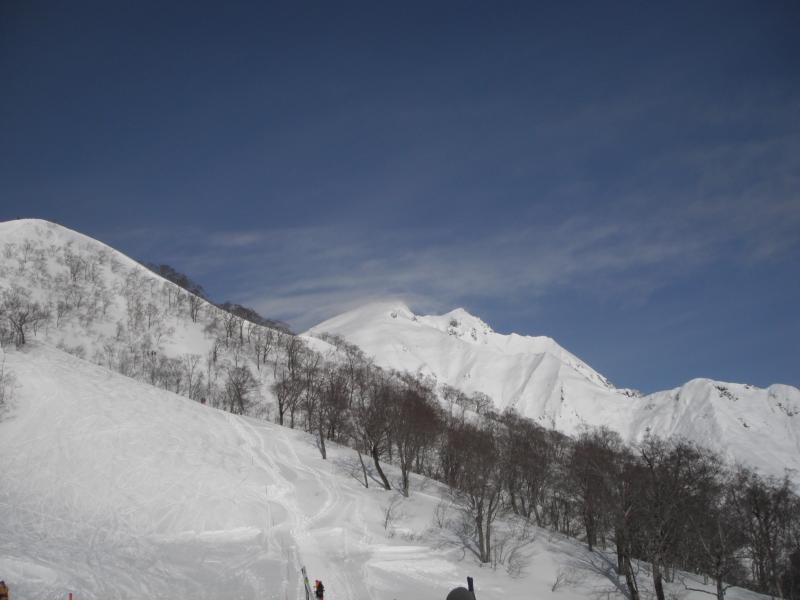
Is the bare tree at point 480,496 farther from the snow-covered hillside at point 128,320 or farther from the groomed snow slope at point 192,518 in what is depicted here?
the snow-covered hillside at point 128,320

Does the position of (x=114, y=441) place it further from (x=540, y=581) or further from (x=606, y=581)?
(x=606, y=581)

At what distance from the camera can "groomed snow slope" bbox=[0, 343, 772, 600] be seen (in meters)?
22.0

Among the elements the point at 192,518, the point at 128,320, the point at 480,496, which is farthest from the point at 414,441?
the point at 128,320

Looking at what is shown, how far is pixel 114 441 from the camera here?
130 feet

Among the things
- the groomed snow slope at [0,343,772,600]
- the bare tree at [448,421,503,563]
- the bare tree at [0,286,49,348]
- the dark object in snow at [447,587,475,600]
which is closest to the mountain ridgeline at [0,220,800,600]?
the bare tree at [448,421,503,563]

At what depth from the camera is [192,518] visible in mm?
31719

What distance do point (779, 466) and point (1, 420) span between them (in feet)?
766

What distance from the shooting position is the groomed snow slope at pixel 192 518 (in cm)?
2197

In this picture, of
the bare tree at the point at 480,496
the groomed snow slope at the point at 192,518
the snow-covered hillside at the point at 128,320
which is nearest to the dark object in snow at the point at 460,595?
the groomed snow slope at the point at 192,518

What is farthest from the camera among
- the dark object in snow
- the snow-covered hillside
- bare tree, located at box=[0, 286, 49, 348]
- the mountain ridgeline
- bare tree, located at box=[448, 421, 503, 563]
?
the snow-covered hillside

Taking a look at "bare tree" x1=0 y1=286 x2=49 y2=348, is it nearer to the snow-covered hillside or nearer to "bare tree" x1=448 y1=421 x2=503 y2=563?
the snow-covered hillside

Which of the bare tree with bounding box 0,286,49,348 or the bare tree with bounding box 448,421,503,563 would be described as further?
the bare tree with bounding box 0,286,49,348

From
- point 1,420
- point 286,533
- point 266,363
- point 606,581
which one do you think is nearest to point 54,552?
point 286,533

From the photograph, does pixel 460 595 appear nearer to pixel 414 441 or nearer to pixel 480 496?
pixel 480 496
